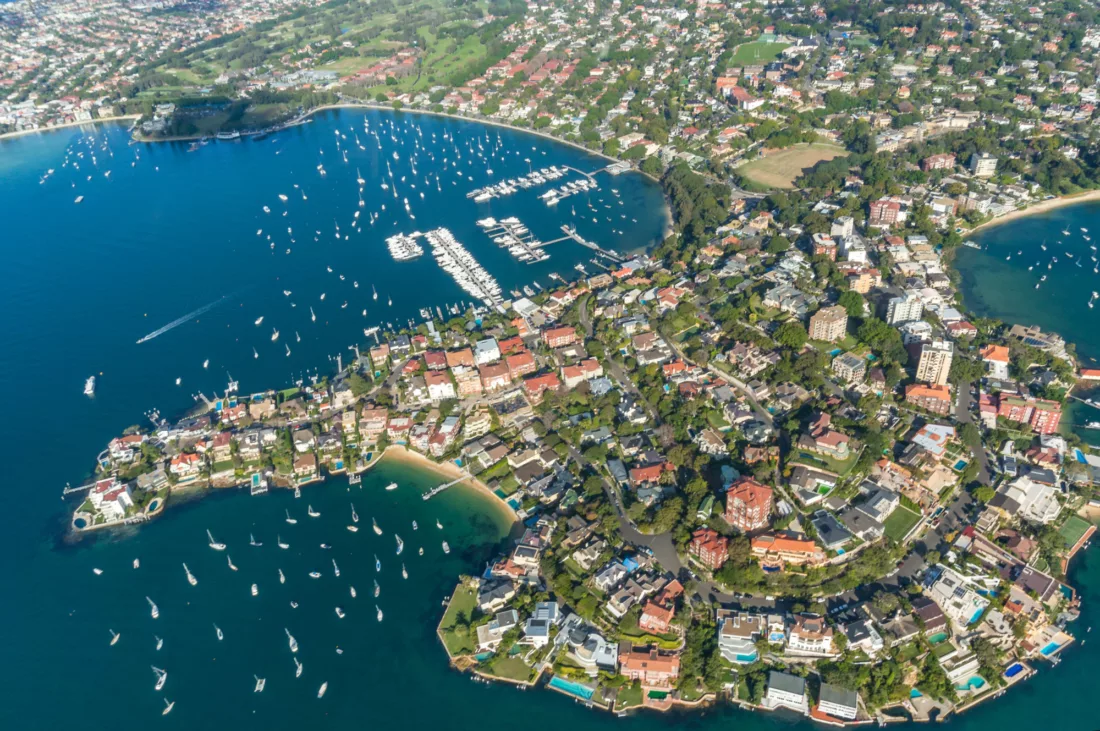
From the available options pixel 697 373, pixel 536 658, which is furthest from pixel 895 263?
pixel 536 658

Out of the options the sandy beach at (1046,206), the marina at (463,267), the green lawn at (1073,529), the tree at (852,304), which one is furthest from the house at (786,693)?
the sandy beach at (1046,206)

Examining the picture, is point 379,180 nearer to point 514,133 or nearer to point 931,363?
point 514,133

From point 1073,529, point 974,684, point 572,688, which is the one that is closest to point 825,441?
point 1073,529

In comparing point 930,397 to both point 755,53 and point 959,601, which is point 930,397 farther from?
point 755,53

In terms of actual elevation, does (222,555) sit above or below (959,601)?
above

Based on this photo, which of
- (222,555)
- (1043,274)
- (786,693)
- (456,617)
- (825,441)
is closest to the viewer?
(786,693)

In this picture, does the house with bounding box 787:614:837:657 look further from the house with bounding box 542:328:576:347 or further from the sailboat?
the sailboat
